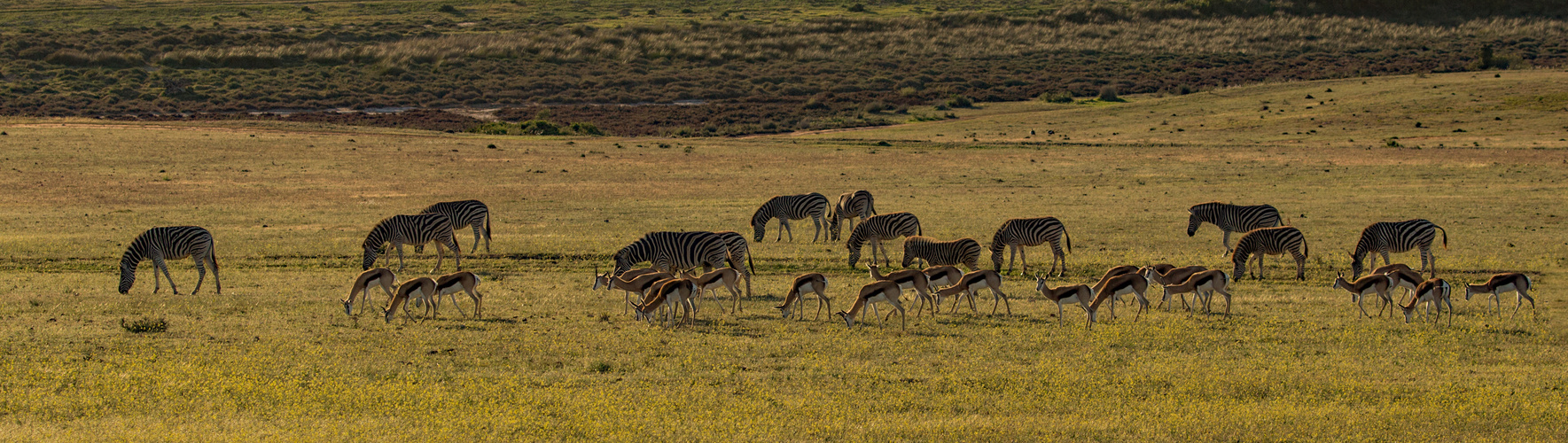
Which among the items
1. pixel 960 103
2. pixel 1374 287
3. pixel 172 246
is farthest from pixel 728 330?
pixel 960 103

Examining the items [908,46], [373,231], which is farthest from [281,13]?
[373,231]

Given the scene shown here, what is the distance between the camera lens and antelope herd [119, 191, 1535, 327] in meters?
19.1

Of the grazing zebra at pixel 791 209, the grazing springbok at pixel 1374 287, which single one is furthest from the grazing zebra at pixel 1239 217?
the grazing zebra at pixel 791 209

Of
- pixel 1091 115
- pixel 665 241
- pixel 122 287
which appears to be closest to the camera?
pixel 122 287

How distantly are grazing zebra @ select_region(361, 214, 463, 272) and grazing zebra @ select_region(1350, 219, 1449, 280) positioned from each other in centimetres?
1903

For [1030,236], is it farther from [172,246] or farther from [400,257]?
[172,246]

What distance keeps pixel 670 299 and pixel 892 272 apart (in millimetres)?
4864

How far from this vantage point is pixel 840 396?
45.7 ft

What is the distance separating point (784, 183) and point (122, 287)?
26.5m

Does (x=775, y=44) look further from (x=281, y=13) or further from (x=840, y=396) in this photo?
(x=840, y=396)

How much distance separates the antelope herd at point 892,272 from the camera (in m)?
19.1

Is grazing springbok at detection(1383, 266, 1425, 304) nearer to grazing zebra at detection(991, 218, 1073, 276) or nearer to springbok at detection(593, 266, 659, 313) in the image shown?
grazing zebra at detection(991, 218, 1073, 276)

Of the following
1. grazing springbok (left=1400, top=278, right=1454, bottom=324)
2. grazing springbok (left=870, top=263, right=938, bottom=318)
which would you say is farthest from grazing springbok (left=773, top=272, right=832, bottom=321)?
grazing springbok (left=1400, top=278, right=1454, bottom=324)

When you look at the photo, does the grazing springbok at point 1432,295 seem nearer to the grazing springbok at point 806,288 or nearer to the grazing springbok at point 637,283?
the grazing springbok at point 806,288
